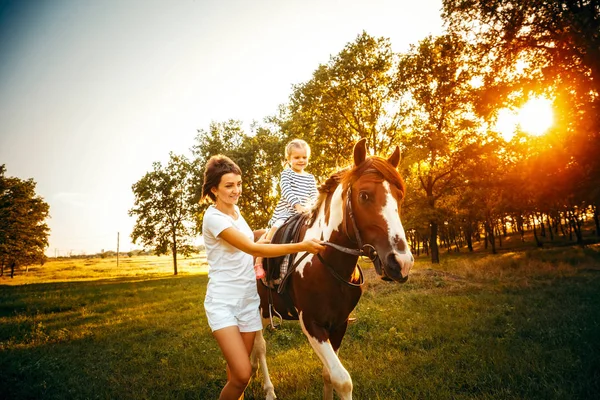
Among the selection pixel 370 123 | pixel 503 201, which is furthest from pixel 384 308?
pixel 370 123

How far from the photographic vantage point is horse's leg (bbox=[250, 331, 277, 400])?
436 centimetres

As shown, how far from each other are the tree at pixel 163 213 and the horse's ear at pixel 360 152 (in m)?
33.7

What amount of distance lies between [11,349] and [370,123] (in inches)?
840

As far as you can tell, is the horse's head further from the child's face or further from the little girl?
the child's face

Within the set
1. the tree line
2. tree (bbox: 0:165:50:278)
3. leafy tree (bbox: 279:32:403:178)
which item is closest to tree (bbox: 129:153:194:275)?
the tree line

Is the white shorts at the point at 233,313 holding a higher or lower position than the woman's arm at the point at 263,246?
lower

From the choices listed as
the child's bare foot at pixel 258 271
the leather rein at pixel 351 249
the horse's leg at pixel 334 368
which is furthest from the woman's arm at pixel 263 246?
the horse's leg at pixel 334 368

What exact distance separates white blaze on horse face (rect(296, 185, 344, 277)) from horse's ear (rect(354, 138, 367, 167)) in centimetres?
35

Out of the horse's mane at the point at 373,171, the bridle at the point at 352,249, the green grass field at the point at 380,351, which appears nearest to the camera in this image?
the bridle at the point at 352,249

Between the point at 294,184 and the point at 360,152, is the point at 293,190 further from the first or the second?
the point at 360,152

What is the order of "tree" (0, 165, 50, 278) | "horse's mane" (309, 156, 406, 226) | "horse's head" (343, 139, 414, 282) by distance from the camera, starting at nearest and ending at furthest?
"horse's head" (343, 139, 414, 282) < "horse's mane" (309, 156, 406, 226) < "tree" (0, 165, 50, 278)

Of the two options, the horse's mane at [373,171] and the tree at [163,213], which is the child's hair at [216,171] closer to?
the horse's mane at [373,171]

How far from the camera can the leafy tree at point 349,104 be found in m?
20.9

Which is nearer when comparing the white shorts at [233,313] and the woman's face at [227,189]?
the white shorts at [233,313]
